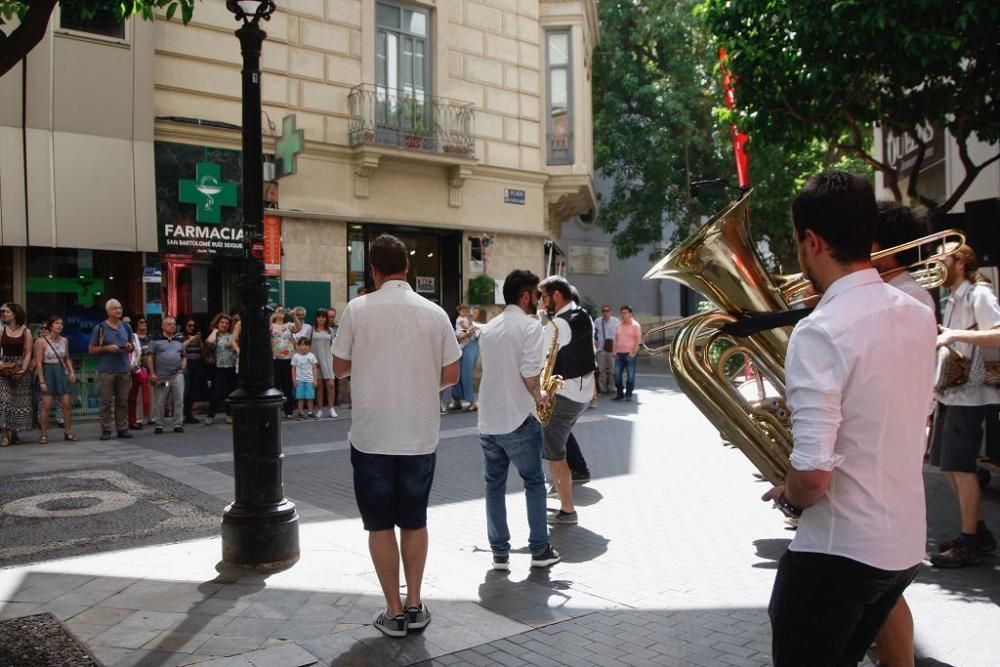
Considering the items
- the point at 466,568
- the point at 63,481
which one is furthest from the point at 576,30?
the point at 466,568

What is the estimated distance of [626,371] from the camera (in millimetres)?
16672

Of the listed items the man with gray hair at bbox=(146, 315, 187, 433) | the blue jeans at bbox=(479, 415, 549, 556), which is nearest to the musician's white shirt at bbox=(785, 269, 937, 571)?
the blue jeans at bbox=(479, 415, 549, 556)

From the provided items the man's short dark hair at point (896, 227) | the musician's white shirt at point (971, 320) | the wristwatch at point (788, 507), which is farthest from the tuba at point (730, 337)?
the musician's white shirt at point (971, 320)

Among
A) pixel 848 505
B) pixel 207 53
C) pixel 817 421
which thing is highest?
pixel 207 53

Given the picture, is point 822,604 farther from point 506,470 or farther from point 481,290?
point 481,290

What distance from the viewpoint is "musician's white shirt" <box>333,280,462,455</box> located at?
4199mm

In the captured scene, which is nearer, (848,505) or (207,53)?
(848,505)

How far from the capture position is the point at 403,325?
4.27 meters

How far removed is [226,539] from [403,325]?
2.15 metres

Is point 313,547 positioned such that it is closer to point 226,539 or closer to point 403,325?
point 226,539

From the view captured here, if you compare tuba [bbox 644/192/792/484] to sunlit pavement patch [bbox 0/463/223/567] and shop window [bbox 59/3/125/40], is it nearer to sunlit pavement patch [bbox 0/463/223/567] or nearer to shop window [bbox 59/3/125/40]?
sunlit pavement patch [bbox 0/463/223/567]

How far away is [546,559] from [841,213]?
369 centimetres

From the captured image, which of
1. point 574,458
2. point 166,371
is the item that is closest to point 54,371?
point 166,371

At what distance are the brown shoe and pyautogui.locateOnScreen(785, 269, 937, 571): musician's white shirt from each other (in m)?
3.51
